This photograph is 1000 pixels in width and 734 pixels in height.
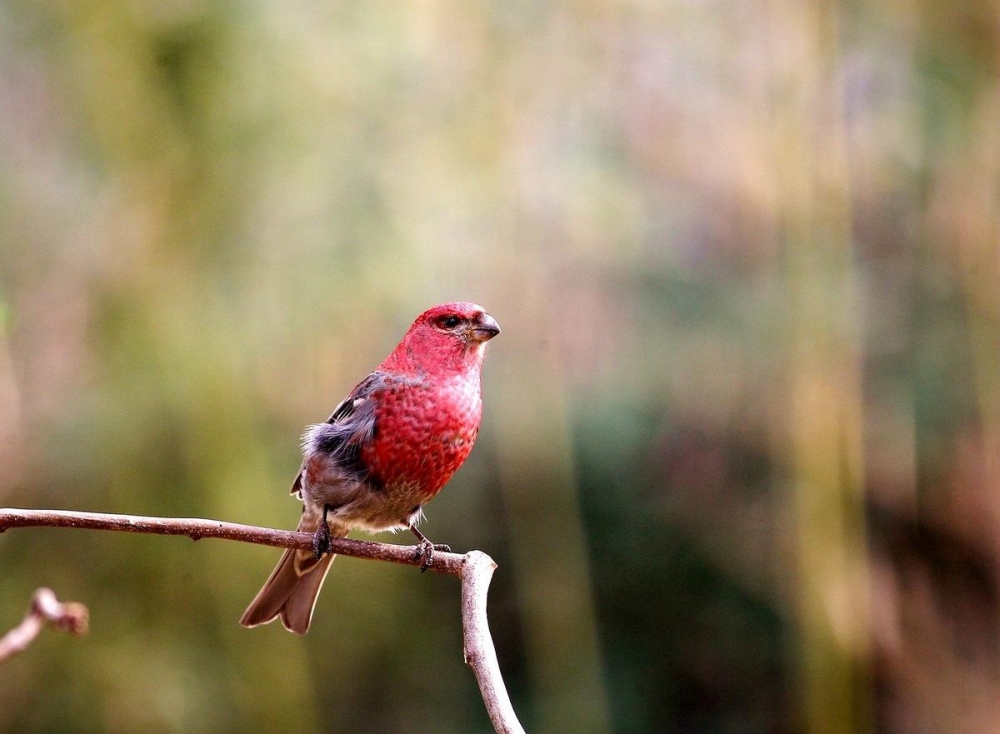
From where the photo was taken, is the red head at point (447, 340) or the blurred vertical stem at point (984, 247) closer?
the red head at point (447, 340)

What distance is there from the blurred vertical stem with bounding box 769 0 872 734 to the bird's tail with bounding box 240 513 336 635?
194 cm

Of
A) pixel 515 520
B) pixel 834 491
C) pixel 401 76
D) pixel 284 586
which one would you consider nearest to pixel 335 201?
pixel 401 76

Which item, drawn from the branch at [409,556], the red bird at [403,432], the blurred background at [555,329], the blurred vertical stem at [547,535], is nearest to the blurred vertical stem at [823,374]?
the blurred background at [555,329]

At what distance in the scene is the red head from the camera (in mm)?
2277

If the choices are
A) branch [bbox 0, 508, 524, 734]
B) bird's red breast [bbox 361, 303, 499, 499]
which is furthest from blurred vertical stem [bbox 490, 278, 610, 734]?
branch [bbox 0, 508, 524, 734]

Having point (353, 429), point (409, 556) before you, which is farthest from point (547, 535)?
point (409, 556)

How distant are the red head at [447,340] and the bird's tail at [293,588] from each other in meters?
0.55

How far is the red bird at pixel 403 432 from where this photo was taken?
2256 millimetres

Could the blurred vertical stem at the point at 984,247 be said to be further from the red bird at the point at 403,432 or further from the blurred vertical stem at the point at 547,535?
the red bird at the point at 403,432

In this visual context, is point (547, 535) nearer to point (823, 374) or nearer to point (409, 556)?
point (823, 374)

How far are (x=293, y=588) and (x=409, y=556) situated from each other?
926 millimetres

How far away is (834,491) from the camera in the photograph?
12.4 feet

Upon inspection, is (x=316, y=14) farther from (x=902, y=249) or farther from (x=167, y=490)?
(x=902, y=249)

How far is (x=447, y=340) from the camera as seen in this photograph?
228 cm
